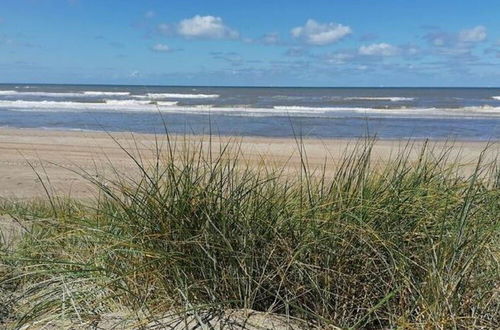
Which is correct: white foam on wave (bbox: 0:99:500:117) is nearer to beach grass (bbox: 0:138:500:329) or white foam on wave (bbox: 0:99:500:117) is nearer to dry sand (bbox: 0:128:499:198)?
dry sand (bbox: 0:128:499:198)

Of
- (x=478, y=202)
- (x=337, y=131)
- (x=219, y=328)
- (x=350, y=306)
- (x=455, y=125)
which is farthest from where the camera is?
(x=455, y=125)

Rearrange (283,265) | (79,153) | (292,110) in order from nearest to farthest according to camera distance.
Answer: (283,265) < (79,153) < (292,110)

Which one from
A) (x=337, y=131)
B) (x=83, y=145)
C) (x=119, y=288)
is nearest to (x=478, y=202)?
(x=119, y=288)

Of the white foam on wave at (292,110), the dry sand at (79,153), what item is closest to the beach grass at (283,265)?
the dry sand at (79,153)

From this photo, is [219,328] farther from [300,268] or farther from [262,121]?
[262,121]

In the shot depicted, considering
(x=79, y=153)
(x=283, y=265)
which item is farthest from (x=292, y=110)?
(x=283, y=265)

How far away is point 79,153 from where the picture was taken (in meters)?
13.6

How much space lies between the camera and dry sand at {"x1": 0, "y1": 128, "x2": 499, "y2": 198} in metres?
9.51

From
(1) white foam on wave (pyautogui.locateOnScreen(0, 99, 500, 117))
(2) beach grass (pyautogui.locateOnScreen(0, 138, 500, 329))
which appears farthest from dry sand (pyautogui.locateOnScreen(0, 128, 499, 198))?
(1) white foam on wave (pyautogui.locateOnScreen(0, 99, 500, 117))

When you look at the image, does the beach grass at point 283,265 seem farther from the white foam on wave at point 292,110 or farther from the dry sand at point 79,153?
the white foam on wave at point 292,110

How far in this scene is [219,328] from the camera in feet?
7.48

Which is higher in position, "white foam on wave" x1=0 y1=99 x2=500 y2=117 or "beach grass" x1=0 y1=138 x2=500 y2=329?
"beach grass" x1=0 y1=138 x2=500 y2=329

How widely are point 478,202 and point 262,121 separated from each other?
21702 millimetres

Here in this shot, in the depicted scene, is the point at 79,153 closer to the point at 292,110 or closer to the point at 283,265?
the point at 283,265
